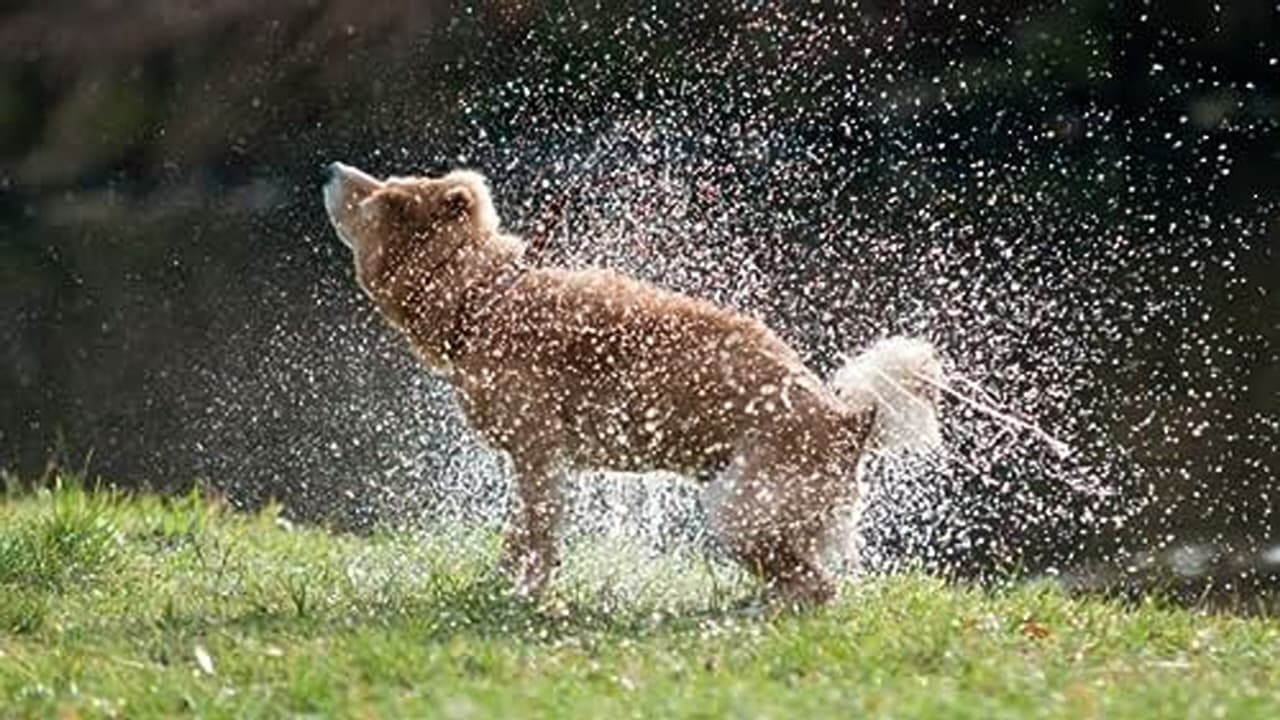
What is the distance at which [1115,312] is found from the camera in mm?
17438

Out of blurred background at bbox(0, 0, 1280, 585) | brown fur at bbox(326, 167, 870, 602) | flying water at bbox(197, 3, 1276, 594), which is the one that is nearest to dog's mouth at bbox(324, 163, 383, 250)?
brown fur at bbox(326, 167, 870, 602)

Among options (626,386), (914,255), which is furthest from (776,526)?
(914,255)

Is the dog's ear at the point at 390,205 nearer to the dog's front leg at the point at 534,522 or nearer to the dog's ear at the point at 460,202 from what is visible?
the dog's ear at the point at 460,202

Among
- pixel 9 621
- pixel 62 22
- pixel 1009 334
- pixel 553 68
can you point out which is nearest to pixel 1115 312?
pixel 1009 334

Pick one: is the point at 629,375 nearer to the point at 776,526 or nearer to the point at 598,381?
the point at 598,381

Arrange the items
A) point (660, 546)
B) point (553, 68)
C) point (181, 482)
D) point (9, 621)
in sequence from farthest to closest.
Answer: point (553, 68) → point (181, 482) → point (660, 546) → point (9, 621)

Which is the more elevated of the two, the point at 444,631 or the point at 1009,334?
the point at 1009,334

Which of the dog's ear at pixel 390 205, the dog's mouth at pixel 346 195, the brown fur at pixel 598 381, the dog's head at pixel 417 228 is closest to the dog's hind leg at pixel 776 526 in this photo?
the brown fur at pixel 598 381

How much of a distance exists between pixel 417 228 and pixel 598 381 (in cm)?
90

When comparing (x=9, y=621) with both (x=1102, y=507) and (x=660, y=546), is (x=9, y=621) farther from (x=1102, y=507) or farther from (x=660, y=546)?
(x=1102, y=507)

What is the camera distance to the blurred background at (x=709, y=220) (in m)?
13.5

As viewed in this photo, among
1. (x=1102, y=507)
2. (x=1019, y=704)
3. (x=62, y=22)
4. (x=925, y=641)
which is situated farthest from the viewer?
(x=62, y=22)

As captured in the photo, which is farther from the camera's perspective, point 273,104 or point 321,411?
point 273,104

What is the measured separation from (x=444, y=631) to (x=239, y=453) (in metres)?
8.09
